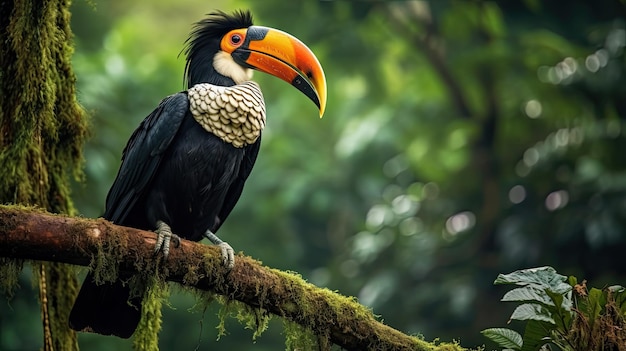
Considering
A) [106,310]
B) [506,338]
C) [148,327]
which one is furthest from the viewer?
[148,327]

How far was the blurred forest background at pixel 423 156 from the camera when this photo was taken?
32.1 feet

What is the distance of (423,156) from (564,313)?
7279 millimetres

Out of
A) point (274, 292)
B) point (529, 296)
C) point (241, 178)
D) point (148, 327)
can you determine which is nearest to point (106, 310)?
point (148, 327)

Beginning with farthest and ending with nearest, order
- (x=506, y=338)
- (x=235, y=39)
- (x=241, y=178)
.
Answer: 1. (x=235, y=39)
2. (x=241, y=178)
3. (x=506, y=338)

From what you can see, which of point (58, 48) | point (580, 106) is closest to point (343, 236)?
point (580, 106)

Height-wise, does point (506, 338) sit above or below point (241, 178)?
below

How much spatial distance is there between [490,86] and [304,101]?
8.42 feet

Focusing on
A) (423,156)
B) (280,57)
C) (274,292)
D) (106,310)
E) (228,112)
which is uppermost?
(423,156)

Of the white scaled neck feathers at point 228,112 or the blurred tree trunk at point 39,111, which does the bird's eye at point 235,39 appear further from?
the blurred tree trunk at point 39,111

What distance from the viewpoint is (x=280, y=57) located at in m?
5.71

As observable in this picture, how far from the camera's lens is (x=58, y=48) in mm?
5090

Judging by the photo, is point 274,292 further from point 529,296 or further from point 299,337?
point 529,296

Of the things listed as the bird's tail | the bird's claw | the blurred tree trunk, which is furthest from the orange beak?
the bird's tail

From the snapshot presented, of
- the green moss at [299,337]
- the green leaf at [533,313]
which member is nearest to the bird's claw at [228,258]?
the green moss at [299,337]
